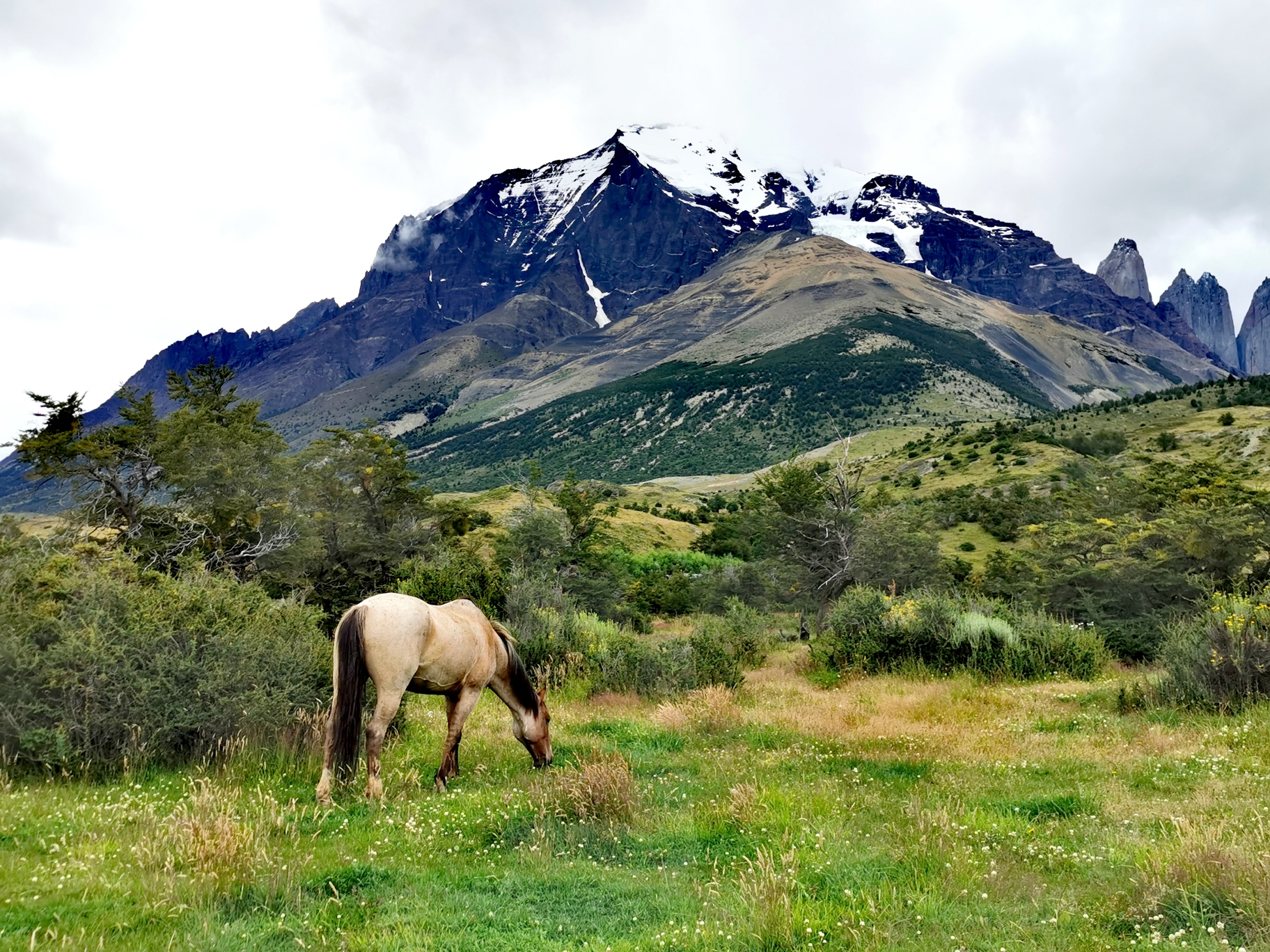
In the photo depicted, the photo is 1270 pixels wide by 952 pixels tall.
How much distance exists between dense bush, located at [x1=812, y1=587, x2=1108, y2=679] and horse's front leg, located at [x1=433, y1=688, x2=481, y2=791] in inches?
386

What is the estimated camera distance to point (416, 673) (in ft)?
25.3

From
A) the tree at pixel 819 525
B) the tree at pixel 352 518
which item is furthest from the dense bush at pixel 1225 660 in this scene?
the tree at pixel 352 518

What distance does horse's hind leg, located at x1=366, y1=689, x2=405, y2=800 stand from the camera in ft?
22.9

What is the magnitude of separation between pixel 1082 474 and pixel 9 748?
49.8 metres

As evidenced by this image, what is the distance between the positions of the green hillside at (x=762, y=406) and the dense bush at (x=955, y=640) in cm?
11241

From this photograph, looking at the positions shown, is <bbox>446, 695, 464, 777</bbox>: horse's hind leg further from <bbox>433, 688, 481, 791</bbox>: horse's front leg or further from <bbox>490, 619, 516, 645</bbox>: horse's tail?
<bbox>490, 619, 516, 645</bbox>: horse's tail

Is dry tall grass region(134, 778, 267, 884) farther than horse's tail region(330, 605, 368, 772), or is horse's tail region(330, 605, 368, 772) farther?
horse's tail region(330, 605, 368, 772)

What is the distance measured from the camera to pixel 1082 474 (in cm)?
4372

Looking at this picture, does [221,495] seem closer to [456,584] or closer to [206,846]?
[456,584]

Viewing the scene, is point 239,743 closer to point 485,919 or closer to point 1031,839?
point 485,919

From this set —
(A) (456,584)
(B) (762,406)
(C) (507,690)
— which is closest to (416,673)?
(C) (507,690)

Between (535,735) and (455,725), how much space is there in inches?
40.4

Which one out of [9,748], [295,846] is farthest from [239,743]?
[295,846]

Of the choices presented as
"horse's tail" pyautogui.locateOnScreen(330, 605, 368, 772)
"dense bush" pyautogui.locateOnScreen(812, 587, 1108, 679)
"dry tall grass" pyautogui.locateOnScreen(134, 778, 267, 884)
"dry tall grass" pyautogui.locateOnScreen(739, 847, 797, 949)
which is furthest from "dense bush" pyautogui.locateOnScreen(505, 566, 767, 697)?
"dry tall grass" pyautogui.locateOnScreen(739, 847, 797, 949)
